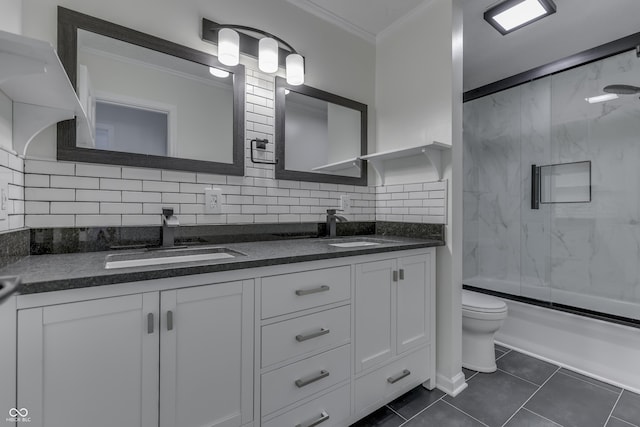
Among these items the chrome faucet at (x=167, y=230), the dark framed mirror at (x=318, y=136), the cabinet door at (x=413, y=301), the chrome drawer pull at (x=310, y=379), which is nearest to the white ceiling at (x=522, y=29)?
the dark framed mirror at (x=318, y=136)

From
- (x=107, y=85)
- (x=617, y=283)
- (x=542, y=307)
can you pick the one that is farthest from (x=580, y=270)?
(x=107, y=85)

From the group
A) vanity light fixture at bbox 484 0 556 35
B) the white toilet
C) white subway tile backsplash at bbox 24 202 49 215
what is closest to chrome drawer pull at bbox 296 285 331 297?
white subway tile backsplash at bbox 24 202 49 215

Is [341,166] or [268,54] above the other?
[268,54]

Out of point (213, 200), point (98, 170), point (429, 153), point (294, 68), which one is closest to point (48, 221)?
point (98, 170)

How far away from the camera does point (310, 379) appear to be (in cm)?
121

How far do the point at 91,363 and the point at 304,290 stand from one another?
706mm

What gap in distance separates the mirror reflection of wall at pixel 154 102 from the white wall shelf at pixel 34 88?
0.14m

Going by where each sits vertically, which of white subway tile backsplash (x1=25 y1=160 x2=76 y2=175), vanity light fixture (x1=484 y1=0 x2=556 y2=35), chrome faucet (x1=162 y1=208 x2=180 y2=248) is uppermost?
vanity light fixture (x1=484 y1=0 x2=556 y2=35)

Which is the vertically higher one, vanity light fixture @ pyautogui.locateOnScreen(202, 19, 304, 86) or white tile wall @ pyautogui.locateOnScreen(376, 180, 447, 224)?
vanity light fixture @ pyautogui.locateOnScreen(202, 19, 304, 86)

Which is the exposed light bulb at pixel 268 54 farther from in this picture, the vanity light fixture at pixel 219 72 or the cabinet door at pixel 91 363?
the cabinet door at pixel 91 363

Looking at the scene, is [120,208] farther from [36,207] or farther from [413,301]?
[413,301]

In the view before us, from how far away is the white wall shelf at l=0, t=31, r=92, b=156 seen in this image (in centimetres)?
76

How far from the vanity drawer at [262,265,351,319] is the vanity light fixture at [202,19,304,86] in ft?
4.00

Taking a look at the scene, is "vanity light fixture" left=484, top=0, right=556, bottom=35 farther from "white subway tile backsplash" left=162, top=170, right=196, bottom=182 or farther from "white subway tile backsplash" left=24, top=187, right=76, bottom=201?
"white subway tile backsplash" left=24, top=187, right=76, bottom=201
